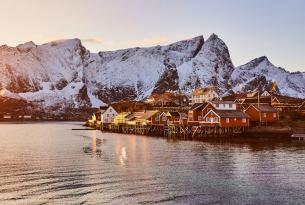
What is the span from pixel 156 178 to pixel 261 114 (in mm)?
57586

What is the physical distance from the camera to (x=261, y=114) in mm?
90375

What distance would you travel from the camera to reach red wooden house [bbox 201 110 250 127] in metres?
85.1

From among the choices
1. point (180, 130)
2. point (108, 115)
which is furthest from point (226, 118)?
point (108, 115)

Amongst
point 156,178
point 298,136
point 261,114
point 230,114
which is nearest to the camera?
point 156,178

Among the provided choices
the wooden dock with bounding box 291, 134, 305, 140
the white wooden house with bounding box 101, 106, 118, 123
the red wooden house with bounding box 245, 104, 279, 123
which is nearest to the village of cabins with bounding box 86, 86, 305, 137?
the red wooden house with bounding box 245, 104, 279, 123

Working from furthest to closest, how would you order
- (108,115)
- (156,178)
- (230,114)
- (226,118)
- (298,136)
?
(108,115), (230,114), (226,118), (298,136), (156,178)

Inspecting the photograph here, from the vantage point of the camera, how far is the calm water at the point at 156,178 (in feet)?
99.4

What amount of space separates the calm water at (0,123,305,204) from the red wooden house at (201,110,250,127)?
89.7 ft

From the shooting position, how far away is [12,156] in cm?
5709

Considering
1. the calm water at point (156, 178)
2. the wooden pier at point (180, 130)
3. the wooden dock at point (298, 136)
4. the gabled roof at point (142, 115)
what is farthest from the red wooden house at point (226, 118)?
the calm water at point (156, 178)

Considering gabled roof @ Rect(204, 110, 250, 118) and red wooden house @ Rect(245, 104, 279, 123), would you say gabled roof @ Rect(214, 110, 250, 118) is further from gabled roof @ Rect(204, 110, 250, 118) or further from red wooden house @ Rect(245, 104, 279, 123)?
red wooden house @ Rect(245, 104, 279, 123)

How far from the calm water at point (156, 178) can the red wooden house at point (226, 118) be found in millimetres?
27351

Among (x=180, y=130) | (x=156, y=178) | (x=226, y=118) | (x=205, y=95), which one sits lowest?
(x=156, y=178)

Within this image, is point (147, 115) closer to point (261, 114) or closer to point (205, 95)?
point (261, 114)
